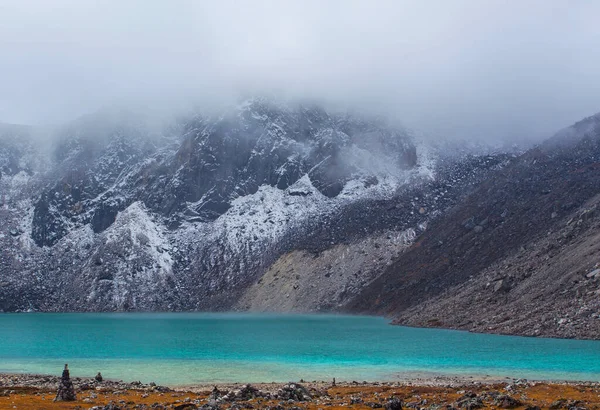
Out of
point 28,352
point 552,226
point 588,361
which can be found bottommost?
point 588,361

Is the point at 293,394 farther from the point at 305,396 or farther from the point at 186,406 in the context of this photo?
the point at 186,406

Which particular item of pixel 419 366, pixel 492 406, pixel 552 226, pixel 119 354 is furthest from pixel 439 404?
pixel 552 226

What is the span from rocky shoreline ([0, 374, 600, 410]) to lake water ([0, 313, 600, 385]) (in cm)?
991

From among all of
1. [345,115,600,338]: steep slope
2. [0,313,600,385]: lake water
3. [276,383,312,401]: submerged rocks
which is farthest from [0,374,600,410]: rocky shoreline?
[345,115,600,338]: steep slope

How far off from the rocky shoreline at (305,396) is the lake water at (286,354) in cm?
991

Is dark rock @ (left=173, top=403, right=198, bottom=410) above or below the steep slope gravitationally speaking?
below

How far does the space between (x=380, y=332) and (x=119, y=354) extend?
48.4m

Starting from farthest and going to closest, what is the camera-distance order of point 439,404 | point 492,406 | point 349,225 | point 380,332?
point 349,225, point 380,332, point 439,404, point 492,406

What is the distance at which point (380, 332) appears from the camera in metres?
111

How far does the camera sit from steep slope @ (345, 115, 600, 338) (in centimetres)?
9662

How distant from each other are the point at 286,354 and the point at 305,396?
139 feet

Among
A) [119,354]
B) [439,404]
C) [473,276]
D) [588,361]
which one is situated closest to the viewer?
[439,404]

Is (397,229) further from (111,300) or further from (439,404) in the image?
(439,404)

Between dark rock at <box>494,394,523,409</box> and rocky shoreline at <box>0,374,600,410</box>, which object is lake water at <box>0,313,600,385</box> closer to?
rocky shoreline at <box>0,374,600,410</box>
